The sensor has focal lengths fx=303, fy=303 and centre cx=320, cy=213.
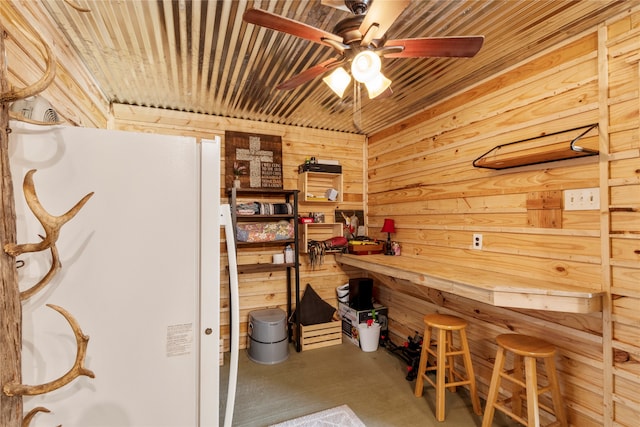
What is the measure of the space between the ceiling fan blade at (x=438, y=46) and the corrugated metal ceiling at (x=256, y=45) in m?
0.27

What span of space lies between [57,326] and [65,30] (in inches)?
72.3

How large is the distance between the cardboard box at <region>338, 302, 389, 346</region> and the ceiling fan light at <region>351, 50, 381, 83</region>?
101 inches

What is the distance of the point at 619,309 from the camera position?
1716mm

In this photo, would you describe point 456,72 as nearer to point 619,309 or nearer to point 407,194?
point 407,194

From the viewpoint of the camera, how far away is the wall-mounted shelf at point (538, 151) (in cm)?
181

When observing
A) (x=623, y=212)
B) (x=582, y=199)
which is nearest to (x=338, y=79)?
(x=582, y=199)

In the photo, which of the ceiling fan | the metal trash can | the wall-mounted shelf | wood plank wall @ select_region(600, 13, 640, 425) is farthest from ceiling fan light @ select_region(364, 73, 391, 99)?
the metal trash can

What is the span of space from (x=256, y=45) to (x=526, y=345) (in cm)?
260

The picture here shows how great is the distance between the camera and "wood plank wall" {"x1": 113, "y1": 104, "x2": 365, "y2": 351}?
10.4ft

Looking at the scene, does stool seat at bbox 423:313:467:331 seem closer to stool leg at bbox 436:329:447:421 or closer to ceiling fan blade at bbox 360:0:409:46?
stool leg at bbox 436:329:447:421

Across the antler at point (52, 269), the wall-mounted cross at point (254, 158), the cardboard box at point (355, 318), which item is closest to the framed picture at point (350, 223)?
the cardboard box at point (355, 318)

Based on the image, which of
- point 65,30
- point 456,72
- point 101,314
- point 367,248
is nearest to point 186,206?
point 101,314

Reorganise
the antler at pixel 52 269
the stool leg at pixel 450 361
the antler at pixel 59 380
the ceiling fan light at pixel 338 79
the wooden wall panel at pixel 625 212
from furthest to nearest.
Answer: the stool leg at pixel 450 361 < the ceiling fan light at pixel 338 79 < the wooden wall panel at pixel 625 212 < the antler at pixel 52 269 < the antler at pixel 59 380

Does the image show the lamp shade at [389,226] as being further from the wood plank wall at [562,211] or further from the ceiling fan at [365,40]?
A: the ceiling fan at [365,40]
